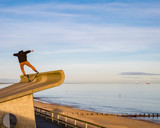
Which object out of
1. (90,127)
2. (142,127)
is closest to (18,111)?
(90,127)

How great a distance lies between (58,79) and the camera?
1060 cm

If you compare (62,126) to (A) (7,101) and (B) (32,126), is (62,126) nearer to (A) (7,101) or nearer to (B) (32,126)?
(B) (32,126)

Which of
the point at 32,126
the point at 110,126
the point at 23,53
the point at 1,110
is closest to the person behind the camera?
the point at 1,110

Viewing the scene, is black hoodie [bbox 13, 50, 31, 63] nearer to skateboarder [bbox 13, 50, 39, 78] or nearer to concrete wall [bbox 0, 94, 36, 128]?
skateboarder [bbox 13, 50, 39, 78]

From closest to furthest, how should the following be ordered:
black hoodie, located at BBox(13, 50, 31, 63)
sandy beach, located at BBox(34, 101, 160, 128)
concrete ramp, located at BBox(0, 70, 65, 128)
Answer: concrete ramp, located at BBox(0, 70, 65, 128) → black hoodie, located at BBox(13, 50, 31, 63) → sandy beach, located at BBox(34, 101, 160, 128)

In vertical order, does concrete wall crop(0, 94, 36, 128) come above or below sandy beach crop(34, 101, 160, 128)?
above

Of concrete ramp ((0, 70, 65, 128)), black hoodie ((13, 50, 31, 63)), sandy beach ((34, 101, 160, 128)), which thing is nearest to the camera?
concrete ramp ((0, 70, 65, 128))

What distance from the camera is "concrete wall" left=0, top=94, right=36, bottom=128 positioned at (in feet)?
33.9

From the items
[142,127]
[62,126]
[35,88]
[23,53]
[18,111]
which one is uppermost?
[23,53]

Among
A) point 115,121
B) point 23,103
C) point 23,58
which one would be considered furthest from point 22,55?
point 115,121

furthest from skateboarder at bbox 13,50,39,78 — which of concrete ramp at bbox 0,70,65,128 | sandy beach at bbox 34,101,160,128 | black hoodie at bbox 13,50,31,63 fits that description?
sandy beach at bbox 34,101,160,128

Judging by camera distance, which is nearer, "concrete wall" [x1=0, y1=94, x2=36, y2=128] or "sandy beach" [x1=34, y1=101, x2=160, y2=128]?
"concrete wall" [x1=0, y1=94, x2=36, y2=128]

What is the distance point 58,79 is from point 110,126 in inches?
936

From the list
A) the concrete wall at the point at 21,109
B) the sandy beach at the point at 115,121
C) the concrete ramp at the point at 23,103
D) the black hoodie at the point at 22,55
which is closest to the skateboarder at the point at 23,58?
the black hoodie at the point at 22,55
